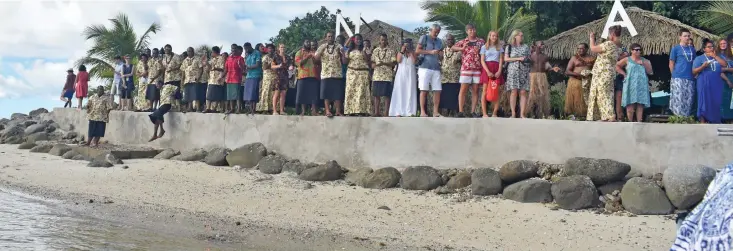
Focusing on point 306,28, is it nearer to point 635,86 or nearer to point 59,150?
point 59,150

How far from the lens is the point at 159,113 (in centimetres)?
1612

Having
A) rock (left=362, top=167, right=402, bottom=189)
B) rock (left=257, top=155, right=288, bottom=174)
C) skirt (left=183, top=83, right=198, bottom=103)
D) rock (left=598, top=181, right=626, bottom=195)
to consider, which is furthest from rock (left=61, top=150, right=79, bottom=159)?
rock (left=598, top=181, right=626, bottom=195)

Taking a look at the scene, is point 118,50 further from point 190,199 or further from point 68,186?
point 190,199

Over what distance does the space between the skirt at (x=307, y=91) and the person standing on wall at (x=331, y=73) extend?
42 centimetres

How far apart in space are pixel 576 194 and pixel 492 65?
289 centimetres

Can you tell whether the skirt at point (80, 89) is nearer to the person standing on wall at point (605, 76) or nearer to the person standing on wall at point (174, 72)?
the person standing on wall at point (174, 72)

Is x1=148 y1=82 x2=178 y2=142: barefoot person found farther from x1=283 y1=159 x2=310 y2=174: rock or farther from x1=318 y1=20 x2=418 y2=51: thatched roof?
x1=318 y1=20 x2=418 y2=51: thatched roof

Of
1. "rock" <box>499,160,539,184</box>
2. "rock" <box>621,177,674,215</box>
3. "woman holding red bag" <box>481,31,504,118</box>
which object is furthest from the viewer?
"woman holding red bag" <box>481,31,504,118</box>

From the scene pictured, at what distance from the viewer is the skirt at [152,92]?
17.3 metres

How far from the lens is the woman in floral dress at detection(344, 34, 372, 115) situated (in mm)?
12625

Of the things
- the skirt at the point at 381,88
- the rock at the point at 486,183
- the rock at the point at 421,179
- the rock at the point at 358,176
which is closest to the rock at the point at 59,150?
the skirt at the point at 381,88

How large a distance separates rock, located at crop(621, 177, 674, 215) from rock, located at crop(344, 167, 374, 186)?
3.86 metres

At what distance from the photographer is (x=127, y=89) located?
19.0 metres

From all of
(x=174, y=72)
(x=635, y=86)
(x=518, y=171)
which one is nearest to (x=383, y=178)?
(x=518, y=171)
